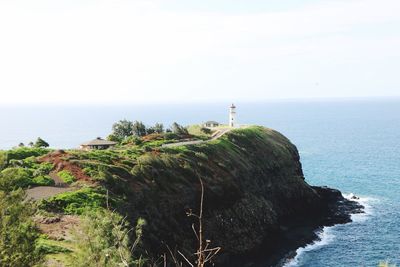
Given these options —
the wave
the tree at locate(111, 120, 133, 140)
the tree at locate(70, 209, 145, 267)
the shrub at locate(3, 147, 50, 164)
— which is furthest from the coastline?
the tree at locate(111, 120, 133, 140)

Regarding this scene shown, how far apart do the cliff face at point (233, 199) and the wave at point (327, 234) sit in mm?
1491

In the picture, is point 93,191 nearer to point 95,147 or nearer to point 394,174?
point 95,147

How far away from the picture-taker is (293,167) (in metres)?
91.2

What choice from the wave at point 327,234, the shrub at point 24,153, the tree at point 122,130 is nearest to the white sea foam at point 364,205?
the wave at point 327,234

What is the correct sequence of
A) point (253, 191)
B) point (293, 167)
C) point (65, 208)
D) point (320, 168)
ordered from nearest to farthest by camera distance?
point (65, 208) → point (253, 191) → point (293, 167) → point (320, 168)

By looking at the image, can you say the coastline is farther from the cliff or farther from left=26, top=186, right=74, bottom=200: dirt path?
left=26, top=186, right=74, bottom=200: dirt path

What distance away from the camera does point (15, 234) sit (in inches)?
911

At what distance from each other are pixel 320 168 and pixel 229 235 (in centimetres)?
7934

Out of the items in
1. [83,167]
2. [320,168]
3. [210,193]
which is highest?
[83,167]

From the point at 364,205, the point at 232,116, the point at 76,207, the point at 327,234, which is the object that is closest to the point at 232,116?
the point at 232,116

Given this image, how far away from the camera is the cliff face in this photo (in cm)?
5150

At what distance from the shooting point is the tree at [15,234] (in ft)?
74.4

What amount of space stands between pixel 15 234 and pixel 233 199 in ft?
147

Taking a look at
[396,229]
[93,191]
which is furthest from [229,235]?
[396,229]
